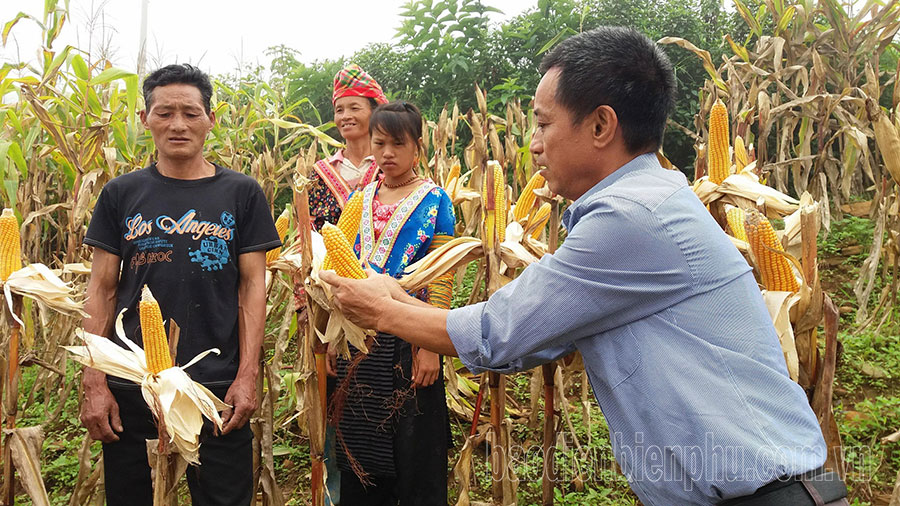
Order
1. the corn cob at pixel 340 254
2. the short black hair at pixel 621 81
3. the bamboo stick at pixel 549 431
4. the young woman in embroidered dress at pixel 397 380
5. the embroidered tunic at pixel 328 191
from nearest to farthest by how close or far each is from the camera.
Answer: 1. the short black hair at pixel 621 81
2. the corn cob at pixel 340 254
3. the bamboo stick at pixel 549 431
4. the young woman in embroidered dress at pixel 397 380
5. the embroidered tunic at pixel 328 191

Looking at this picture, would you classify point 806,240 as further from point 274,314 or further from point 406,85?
point 406,85

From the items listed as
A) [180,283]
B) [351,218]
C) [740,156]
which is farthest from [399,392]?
[740,156]

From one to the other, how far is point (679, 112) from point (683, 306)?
20.6 ft

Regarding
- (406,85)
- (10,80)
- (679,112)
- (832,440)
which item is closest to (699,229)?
(832,440)

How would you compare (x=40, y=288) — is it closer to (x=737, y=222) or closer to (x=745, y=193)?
(x=737, y=222)

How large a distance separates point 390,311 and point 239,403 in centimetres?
80

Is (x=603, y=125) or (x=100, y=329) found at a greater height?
(x=603, y=125)

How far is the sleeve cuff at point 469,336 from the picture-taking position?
150 centimetres

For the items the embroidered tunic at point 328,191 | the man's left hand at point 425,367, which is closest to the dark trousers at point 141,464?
the man's left hand at point 425,367

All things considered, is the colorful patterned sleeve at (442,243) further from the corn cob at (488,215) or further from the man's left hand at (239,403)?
the man's left hand at (239,403)

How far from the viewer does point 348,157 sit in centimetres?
326

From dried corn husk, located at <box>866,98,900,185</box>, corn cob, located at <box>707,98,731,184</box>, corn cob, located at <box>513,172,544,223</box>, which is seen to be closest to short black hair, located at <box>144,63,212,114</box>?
corn cob, located at <box>513,172,544,223</box>

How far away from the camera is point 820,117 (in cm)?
463

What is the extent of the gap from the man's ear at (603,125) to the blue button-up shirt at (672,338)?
122 mm
